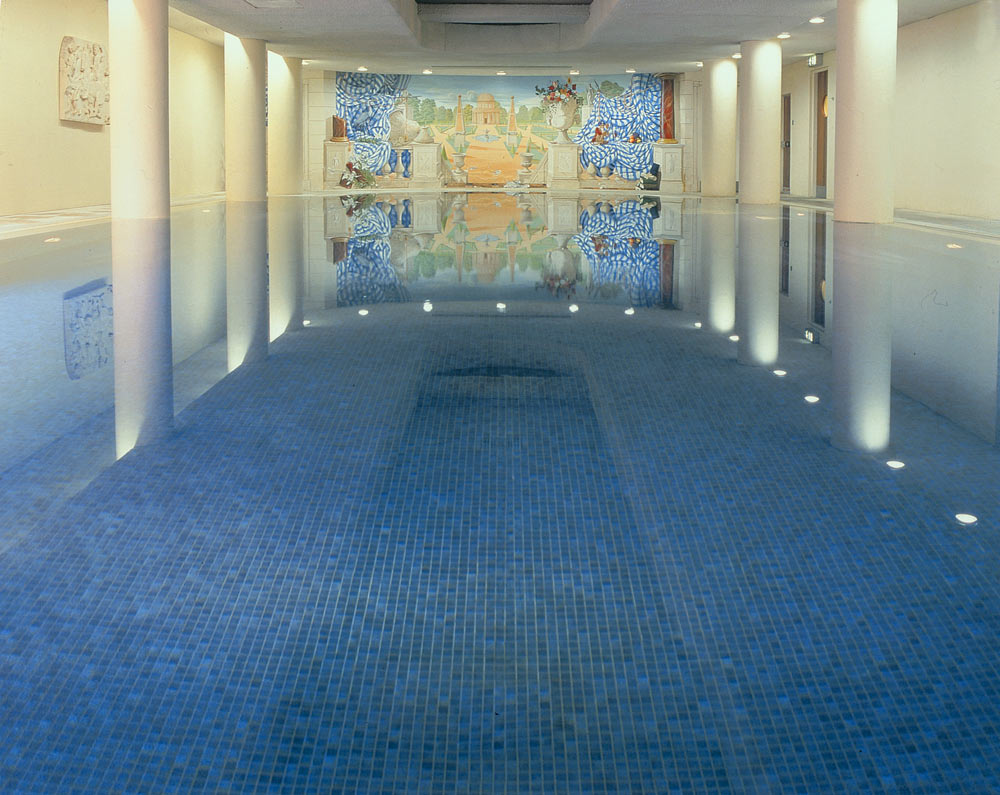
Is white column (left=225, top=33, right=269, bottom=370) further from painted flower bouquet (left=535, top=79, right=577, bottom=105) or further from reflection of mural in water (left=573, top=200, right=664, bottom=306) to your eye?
painted flower bouquet (left=535, top=79, right=577, bottom=105)

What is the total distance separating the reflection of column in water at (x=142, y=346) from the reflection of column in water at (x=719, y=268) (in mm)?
3816

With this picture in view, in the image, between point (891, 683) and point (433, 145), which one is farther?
point (433, 145)

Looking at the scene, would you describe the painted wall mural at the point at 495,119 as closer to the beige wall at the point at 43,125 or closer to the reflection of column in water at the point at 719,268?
the beige wall at the point at 43,125

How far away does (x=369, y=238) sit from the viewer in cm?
1681

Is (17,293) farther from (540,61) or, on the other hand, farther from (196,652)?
(540,61)

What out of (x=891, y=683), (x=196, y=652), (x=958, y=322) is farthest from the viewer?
(x=958, y=322)

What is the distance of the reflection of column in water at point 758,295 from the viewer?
7145 millimetres

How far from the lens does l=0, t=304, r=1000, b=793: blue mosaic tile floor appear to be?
2332mm

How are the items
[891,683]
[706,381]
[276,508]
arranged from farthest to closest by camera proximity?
1. [706,381]
2. [276,508]
3. [891,683]

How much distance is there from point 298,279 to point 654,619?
839 centimetres

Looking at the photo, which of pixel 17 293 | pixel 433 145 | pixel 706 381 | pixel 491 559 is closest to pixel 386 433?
pixel 491 559

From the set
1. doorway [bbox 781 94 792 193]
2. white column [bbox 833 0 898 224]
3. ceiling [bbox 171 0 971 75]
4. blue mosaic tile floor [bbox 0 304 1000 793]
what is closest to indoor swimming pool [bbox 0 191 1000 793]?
blue mosaic tile floor [bbox 0 304 1000 793]

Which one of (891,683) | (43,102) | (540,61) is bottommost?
(891,683)

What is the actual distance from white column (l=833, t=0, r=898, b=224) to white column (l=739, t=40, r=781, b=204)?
8701 mm
